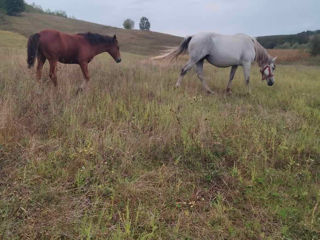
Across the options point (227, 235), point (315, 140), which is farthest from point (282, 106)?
point (227, 235)

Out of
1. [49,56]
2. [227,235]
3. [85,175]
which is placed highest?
[49,56]

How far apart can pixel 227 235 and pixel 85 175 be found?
157 cm

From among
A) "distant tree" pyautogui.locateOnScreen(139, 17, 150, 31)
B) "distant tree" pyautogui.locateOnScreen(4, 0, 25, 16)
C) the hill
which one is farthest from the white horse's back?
"distant tree" pyautogui.locateOnScreen(139, 17, 150, 31)

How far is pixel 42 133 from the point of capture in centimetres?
344

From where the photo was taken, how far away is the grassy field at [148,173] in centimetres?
217

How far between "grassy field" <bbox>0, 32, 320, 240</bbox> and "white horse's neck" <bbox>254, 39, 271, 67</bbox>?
3979 mm

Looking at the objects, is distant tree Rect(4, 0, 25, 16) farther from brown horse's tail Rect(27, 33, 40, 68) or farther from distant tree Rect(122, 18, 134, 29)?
brown horse's tail Rect(27, 33, 40, 68)

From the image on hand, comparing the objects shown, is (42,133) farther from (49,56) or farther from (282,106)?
(282,106)

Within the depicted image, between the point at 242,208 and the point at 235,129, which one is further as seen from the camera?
the point at 235,129

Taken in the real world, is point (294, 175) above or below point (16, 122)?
below

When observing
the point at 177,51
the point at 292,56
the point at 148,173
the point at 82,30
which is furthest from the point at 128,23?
the point at 148,173

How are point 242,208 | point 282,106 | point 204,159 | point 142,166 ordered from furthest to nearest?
point 282,106 → point 204,159 → point 142,166 → point 242,208

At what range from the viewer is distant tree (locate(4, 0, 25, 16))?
53.6 meters

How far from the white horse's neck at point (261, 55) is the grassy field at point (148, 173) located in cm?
398
